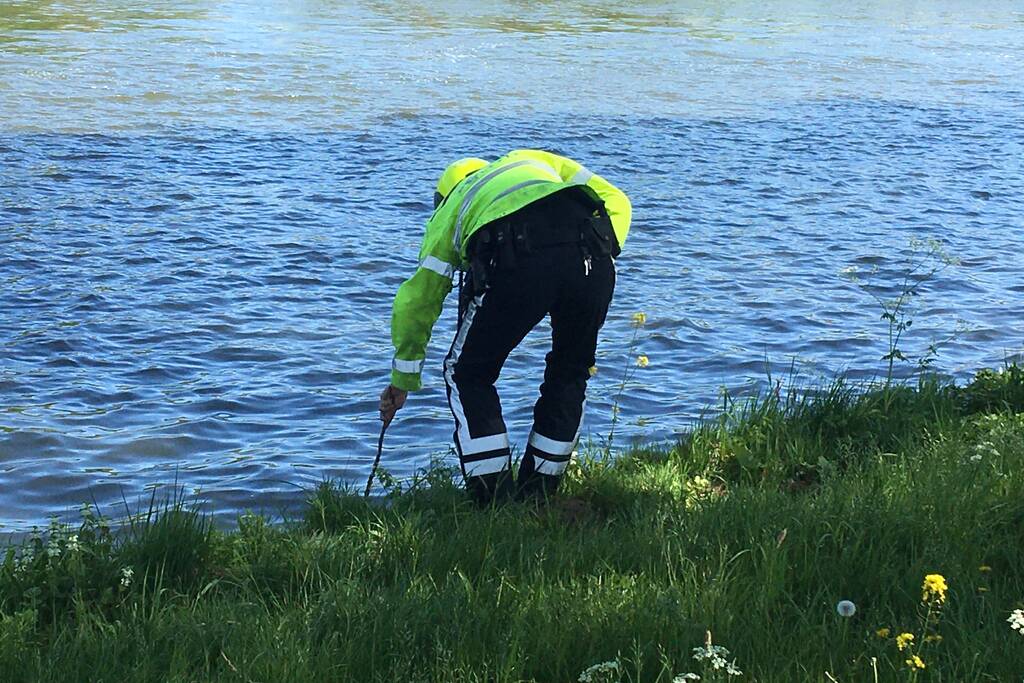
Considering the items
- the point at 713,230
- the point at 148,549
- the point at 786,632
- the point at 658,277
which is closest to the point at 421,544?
the point at 148,549

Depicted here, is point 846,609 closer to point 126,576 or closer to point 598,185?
point 126,576

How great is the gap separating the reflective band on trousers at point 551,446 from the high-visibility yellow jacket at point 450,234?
602 mm

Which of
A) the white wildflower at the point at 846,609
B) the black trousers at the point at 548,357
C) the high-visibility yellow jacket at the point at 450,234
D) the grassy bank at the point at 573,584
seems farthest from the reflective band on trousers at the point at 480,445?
the white wildflower at the point at 846,609

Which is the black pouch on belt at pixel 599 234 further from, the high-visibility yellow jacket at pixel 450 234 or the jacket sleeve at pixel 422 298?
the jacket sleeve at pixel 422 298

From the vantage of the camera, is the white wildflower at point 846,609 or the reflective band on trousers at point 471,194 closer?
the white wildflower at point 846,609

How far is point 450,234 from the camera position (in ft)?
18.5

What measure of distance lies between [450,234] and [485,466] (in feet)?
3.28

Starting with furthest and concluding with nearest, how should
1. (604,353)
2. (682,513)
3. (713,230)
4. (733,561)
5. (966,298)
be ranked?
(713,230)
(966,298)
(604,353)
(682,513)
(733,561)

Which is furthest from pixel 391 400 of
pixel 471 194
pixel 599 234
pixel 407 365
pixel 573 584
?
pixel 573 584

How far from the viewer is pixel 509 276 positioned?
18.1ft

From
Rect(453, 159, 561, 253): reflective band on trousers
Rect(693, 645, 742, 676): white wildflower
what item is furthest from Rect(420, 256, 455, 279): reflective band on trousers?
Rect(693, 645, 742, 676): white wildflower

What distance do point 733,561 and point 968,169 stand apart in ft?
41.7

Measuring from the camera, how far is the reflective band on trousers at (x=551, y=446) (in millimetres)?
5945

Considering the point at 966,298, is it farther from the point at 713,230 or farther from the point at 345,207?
the point at 345,207
